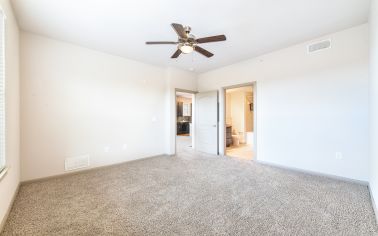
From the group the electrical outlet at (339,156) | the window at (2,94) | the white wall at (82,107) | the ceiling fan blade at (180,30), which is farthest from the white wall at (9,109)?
the electrical outlet at (339,156)

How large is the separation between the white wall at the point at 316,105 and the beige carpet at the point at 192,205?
47 cm

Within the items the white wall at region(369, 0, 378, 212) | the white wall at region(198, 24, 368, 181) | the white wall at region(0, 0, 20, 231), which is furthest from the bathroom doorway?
the white wall at region(0, 0, 20, 231)

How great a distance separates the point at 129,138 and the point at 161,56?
7.57 feet

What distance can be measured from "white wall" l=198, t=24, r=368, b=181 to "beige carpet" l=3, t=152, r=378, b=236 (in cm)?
47

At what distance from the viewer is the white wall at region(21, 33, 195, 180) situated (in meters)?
3.04

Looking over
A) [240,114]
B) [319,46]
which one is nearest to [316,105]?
[319,46]

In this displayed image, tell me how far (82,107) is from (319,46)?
16.7ft

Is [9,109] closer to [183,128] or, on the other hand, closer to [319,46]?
[319,46]

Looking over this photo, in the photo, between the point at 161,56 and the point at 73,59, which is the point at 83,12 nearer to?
the point at 73,59

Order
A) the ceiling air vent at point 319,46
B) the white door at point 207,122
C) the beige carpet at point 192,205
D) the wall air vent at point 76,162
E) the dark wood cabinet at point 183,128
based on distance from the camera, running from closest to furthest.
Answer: the beige carpet at point 192,205 → the ceiling air vent at point 319,46 → the wall air vent at point 76,162 → the white door at point 207,122 → the dark wood cabinet at point 183,128

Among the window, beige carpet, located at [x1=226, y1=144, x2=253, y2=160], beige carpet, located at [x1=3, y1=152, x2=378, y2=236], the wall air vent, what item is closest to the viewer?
beige carpet, located at [x1=3, y1=152, x2=378, y2=236]

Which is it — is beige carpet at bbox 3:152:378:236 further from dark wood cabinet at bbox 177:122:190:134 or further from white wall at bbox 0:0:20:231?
dark wood cabinet at bbox 177:122:190:134

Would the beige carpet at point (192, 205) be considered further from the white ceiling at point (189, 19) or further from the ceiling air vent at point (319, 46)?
the white ceiling at point (189, 19)

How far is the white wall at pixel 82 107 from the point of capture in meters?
3.04
